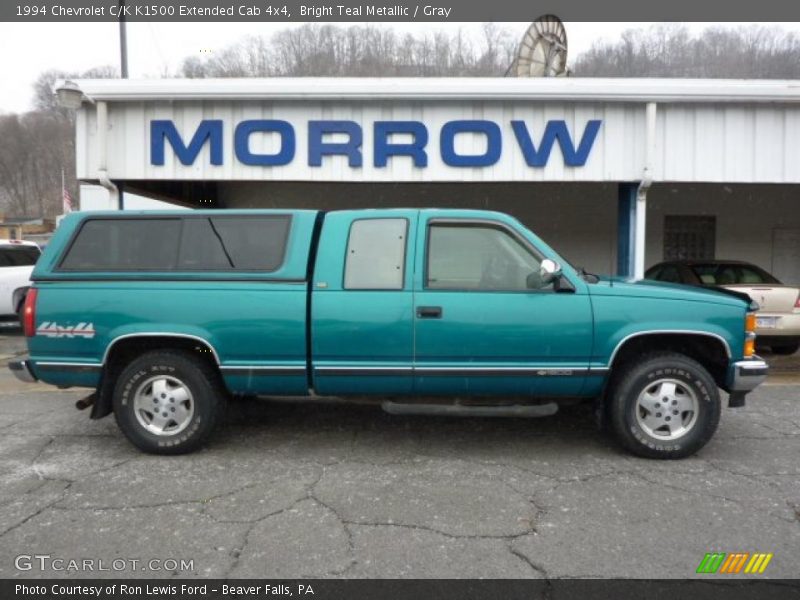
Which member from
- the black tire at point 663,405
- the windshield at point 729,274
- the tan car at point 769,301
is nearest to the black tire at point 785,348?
the tan car at point 769,301

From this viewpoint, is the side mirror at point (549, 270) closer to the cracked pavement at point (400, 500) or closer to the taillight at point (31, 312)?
the cracked pavement at point (400, 500)

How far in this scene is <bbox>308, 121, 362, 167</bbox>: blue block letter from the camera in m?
8.60

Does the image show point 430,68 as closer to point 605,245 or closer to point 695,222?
point 605,245

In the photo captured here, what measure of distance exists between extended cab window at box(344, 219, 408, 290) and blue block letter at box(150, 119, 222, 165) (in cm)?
495

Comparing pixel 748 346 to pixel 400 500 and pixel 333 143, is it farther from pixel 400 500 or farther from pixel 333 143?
pixel 333 143

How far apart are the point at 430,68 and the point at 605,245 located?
547 cm

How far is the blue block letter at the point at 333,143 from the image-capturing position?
860cm

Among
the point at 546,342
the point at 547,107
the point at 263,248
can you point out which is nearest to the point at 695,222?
the point at 547,107

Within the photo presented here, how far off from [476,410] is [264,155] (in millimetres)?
5729

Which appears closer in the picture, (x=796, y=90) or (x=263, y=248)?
(x=263, y=248)

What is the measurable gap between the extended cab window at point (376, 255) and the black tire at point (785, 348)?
Answer: 6497 millimetres

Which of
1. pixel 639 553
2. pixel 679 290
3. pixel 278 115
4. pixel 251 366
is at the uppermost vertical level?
pixel 278 115

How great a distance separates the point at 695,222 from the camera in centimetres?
1348

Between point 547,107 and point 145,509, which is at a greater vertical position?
point 547,107
